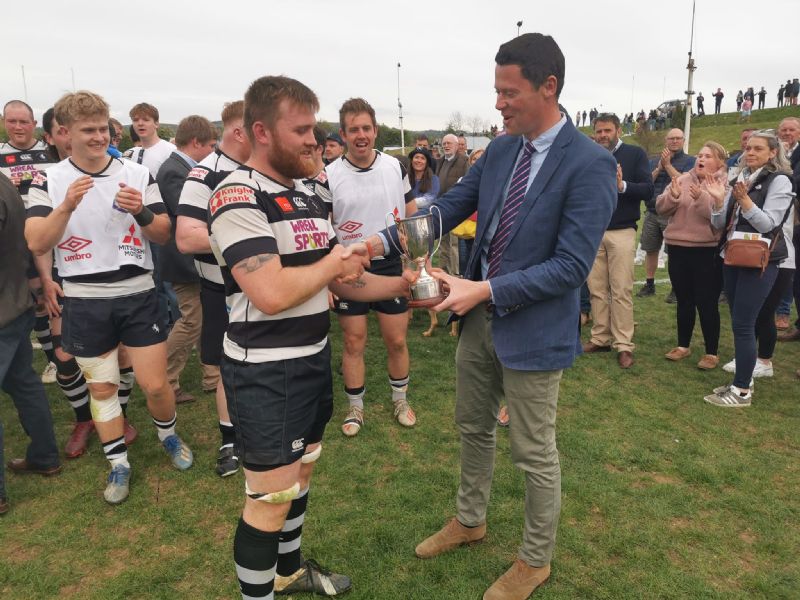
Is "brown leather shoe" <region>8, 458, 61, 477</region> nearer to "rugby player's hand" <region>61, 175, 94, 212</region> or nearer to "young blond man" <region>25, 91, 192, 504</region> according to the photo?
"young blond man" <region>25, 91, 192, 504</region>

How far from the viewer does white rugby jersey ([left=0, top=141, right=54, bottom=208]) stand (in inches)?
205

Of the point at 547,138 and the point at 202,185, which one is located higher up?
the point at 547,138

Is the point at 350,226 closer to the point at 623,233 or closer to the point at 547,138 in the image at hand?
the point at 547,138

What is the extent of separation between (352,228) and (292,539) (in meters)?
2.46

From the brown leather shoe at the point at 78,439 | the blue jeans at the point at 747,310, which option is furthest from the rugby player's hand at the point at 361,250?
the blue jeans at the point at 747,310

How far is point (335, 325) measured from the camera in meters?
7.74

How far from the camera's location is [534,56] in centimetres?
226

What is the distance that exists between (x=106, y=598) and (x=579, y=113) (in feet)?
206

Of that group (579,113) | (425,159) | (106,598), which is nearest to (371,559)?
(106,598)

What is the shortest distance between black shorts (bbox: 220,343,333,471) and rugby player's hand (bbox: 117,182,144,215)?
1588 mm

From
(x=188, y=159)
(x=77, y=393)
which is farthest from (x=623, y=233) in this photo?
(x=77, y=393)

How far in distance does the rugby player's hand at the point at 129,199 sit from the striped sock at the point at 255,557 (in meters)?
2.08

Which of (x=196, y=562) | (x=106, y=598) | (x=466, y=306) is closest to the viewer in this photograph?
(x=466, y=306)

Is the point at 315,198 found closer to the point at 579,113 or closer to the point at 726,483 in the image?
the point at 726,483
